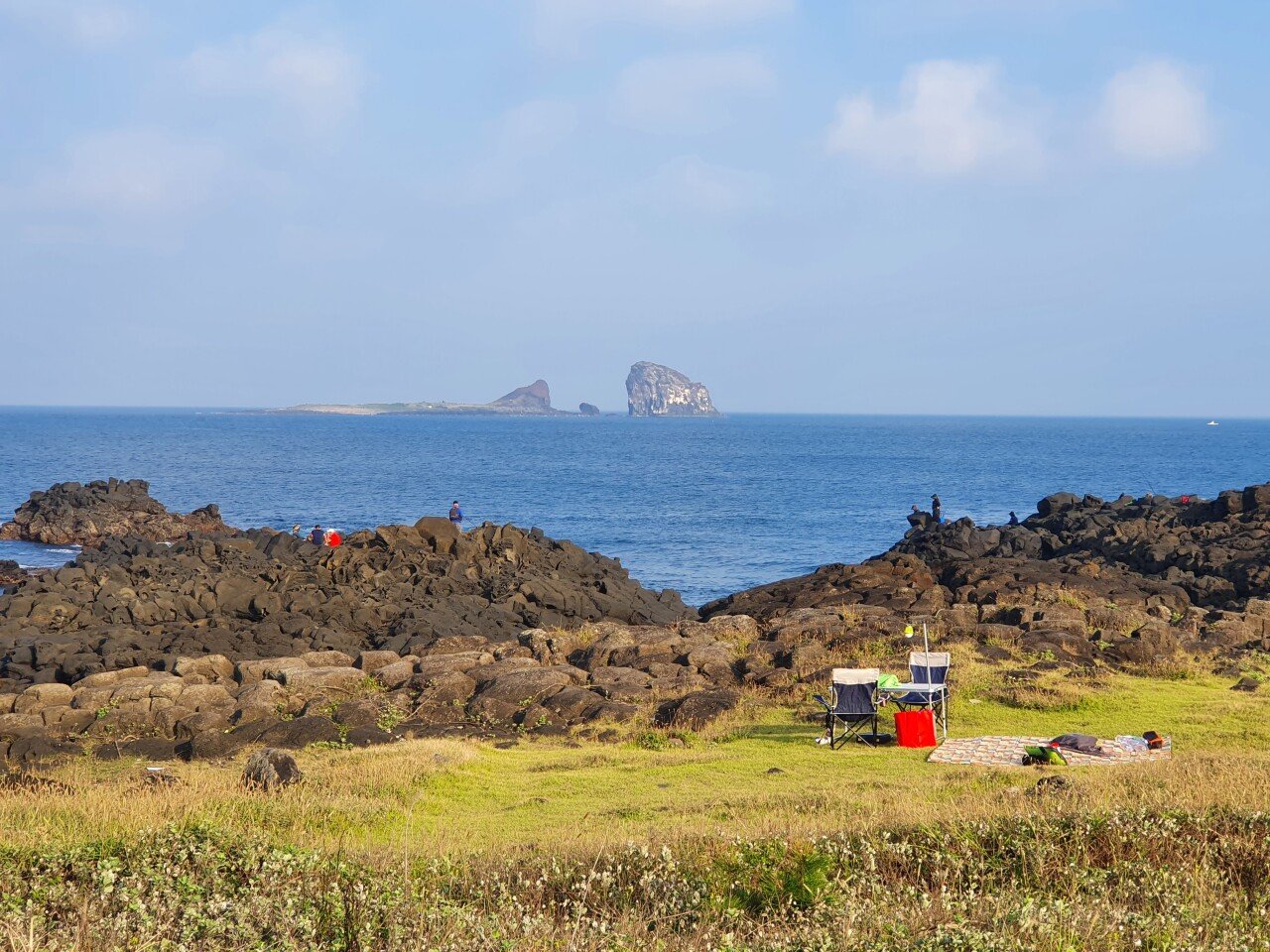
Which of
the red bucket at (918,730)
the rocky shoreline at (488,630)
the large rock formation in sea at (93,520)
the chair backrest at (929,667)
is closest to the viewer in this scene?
the red bucket at (918,730)

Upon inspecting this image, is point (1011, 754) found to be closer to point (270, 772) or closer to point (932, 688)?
point (932, 688)

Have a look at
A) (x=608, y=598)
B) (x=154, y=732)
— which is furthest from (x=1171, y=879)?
(x=608, y=598)

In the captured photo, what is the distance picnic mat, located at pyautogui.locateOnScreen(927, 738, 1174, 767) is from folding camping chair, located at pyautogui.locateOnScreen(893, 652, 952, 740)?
2.84 feet

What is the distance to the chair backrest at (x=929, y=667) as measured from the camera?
18016mm

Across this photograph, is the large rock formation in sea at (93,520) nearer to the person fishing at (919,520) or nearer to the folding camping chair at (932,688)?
the person fishing at (919,520)

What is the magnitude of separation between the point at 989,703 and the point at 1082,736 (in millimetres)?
3351

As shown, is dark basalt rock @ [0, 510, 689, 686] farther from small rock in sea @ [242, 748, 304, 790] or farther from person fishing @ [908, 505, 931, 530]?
person fishing @ [908, 505, 931, 530]

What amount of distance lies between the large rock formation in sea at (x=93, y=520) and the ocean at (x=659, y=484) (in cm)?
219

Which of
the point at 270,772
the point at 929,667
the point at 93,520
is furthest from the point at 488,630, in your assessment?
the point at 93,520

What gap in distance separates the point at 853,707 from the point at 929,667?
1.68 metres

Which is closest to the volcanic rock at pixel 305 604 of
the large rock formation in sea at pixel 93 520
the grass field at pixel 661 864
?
the grass field at pixel 661 864

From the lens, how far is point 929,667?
18.0m

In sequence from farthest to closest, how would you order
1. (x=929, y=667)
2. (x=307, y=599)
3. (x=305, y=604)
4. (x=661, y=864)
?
1. (x=307, y=599)
2. (x=305, y=604)
3. (x=929, y=667)
4. (x=661, y=864)

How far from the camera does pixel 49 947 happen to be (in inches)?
281
